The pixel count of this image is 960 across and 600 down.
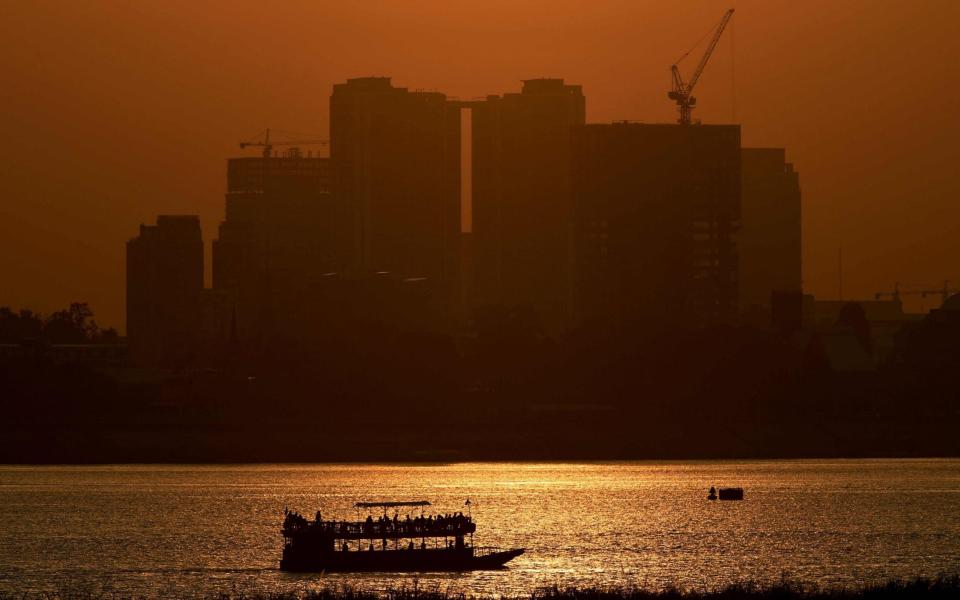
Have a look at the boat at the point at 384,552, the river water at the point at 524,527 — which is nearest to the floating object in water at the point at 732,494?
the river water at the point at 524,527

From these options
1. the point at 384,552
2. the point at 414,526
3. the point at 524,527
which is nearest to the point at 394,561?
the point at 384,552

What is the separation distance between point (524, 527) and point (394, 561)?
2747 cm

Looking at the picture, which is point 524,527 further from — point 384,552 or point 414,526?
point 414,526

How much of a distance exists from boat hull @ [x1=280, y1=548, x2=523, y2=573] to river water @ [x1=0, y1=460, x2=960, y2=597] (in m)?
1.45

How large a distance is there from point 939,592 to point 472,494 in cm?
8490

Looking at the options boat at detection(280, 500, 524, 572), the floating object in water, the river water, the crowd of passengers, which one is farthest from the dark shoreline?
the floating object in water

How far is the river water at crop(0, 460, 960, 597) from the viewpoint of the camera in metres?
109

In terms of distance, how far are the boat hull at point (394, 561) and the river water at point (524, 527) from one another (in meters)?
1.45

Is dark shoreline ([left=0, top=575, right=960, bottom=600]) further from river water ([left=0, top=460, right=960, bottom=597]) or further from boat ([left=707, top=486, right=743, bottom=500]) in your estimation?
boat ([left=707, top=486, right=743, bottom=500])

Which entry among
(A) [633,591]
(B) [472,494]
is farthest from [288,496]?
(A) [633,591]

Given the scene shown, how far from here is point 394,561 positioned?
4402 inches

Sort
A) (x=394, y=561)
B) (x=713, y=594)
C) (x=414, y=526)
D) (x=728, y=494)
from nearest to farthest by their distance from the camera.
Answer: (x=713, y=594)
(x=414, y=526)
(x=394, y=561)
(x=728, y=494)

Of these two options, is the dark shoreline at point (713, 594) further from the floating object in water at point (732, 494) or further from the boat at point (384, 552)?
the floating object in water at point (732, 494)

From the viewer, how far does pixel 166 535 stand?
136 meters
